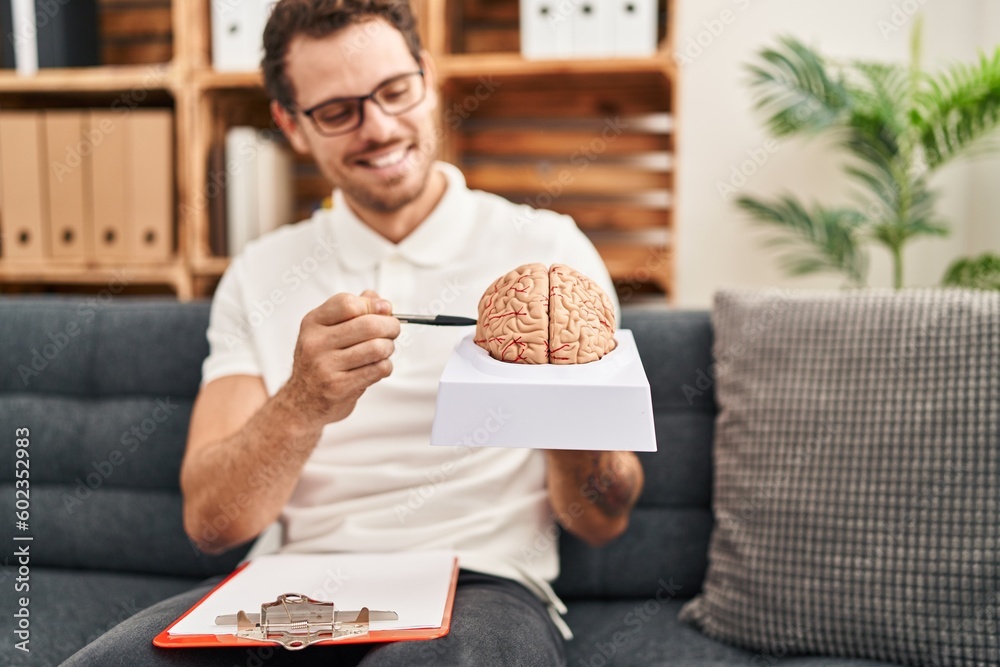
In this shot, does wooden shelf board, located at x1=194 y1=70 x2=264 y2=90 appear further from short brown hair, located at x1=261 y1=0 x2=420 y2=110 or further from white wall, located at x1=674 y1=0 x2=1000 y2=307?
white wall, located at x1=674 y1=0 x2=1000 y2=307

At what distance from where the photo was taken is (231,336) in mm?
1303

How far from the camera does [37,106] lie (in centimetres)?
226

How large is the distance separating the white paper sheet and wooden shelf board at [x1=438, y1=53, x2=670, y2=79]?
1.27 meters

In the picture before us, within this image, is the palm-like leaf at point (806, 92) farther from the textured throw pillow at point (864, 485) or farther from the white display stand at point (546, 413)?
the white display stand at point (546, 413)

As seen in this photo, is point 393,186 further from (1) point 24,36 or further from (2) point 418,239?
(1) point 24,36

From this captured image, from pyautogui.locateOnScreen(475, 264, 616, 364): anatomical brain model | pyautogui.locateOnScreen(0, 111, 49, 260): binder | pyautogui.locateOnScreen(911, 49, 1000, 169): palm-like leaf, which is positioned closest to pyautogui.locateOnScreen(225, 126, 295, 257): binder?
pyautogui.locateOnScreen(0, 111, 49, 260): binder

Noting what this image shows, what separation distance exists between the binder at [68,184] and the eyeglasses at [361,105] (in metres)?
1.11

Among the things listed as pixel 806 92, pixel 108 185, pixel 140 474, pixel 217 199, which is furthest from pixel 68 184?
pixel 806 92

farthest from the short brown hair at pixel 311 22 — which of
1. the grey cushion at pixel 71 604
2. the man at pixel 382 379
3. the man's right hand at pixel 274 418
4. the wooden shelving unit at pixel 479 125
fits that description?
the grey cushion at pixel 71 604

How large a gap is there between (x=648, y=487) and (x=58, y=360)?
1.22 meters

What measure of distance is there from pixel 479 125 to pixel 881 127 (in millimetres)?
1111

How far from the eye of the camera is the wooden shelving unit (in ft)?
6.58

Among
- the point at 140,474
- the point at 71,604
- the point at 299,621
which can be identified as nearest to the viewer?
the point at 299,621

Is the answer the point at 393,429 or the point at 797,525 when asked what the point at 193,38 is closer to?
the point at 393,429
